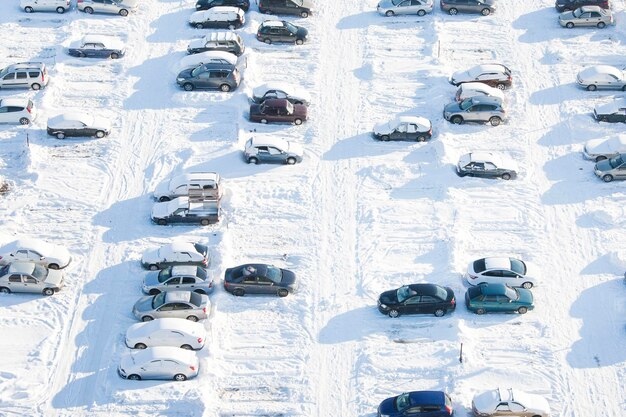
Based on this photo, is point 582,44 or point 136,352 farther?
point 582,44

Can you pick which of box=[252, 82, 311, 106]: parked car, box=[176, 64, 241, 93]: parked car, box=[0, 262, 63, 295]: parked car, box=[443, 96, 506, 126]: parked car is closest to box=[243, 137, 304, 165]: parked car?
box=[252, 82, 311, 106]: parked car

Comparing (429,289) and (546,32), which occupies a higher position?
(546,32)

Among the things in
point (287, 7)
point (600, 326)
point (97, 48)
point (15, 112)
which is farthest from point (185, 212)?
point (600, 326)

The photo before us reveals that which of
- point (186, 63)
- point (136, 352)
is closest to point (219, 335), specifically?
point (136, 352)

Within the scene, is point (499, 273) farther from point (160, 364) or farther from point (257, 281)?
point (160, 364)

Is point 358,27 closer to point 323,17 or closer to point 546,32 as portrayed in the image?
point 323,17
